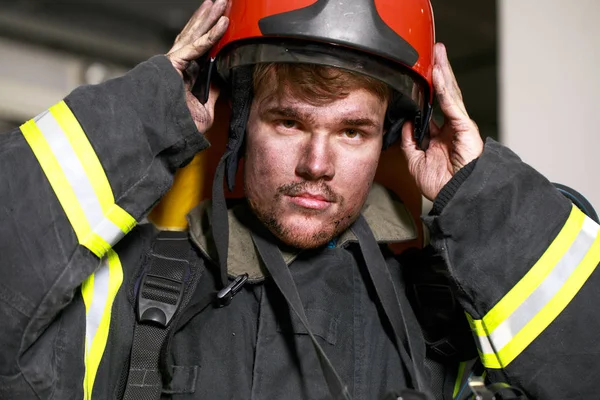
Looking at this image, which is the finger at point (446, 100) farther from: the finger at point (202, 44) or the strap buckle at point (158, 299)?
the strap buckle at point (158, 299)

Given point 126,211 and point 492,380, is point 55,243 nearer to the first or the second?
point 126,211

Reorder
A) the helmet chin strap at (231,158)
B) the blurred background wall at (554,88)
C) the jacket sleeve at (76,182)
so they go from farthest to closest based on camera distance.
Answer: the blurred background wall at (554,88), the helmet chin strap at (231,158), the jacket sleeve at (76,182)

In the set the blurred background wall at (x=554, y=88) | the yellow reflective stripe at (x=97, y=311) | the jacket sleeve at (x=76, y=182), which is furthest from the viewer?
the blurred background wall at (x=554, y=88)

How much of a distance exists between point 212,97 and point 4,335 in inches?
22.0

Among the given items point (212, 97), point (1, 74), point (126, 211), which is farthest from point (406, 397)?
point (1, 74)

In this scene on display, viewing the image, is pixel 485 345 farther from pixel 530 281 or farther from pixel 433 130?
pixel 433 130

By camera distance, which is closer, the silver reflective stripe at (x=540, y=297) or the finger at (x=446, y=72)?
the silver reflective stripe at (x=540, y=297)

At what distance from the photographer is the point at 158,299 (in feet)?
3.42

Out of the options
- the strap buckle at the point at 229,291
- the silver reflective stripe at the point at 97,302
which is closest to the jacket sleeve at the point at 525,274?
the strap buckle at the point at 229,291

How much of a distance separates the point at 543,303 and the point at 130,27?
4.19ft

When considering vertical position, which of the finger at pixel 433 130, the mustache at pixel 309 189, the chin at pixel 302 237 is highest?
the finger at pixel 433 130

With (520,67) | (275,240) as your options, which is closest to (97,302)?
(275,240)

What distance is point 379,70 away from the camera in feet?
3.57

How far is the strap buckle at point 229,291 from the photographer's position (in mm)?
1061
